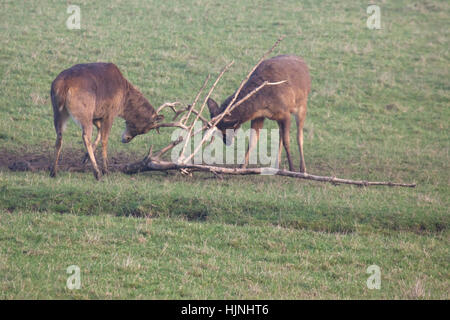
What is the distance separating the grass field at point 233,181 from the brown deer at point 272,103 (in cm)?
101

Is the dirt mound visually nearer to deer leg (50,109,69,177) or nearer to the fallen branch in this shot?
deer leg (50,109,69,177)

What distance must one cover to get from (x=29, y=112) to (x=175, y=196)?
20.4 ft

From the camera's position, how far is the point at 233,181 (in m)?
10.5

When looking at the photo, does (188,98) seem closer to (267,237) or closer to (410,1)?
(267,237)

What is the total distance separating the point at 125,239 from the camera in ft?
24.1

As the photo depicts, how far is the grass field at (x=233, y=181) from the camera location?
6508 mm

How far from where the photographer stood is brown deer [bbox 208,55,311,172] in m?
11.1

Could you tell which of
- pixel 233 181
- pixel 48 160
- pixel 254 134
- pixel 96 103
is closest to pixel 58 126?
pixel 96 103

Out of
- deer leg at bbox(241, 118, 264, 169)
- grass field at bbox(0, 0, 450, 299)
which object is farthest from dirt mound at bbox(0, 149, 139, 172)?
deer leg at bbox(241, 118, 264, 169)

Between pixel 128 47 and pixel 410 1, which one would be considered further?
pixel 410 1

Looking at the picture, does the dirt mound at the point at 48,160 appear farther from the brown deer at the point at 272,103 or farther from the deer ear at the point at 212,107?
the brown deer at the point at 272,103

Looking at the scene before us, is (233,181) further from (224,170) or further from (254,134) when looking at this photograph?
(254,134)
